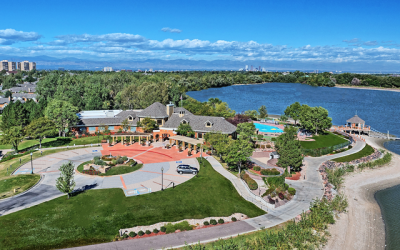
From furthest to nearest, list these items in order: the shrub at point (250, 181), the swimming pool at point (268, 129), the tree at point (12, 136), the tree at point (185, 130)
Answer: the swimming pool at point (268, 129) → the tree at point (185, 130) → the tree at point (12, 136) → the shrub at point (250, 181)

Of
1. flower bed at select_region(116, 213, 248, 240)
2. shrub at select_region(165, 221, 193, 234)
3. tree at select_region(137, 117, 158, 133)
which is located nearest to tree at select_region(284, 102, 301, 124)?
tree at select_region(137, 117, 158, 133)

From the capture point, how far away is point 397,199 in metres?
43.7

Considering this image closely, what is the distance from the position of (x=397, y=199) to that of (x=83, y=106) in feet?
297

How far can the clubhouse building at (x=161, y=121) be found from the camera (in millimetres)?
63344

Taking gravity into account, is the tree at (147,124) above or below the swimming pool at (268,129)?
above

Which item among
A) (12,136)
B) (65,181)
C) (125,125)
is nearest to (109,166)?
(65,181)

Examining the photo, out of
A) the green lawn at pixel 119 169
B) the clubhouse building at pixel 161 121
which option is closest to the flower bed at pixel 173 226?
the green lawn at pixel 119 169

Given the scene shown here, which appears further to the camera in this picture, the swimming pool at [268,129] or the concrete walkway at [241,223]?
the swimming pool at [268,129]

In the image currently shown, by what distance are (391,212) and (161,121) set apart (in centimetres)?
5117

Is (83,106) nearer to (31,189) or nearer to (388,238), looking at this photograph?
(31,189)

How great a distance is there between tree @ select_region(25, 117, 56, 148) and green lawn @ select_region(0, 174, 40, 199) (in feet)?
63.1

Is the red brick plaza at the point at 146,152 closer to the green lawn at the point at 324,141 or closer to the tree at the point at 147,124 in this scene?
the tree at the point at 147,124

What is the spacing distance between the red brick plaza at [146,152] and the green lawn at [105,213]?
41.7 feet

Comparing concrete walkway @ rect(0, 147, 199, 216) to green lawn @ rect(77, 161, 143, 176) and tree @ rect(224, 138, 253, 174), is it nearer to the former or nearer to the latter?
green lawn @ rect(77, 161, 143, 176)
